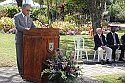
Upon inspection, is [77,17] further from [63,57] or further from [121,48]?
[63,57]

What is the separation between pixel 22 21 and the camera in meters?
8.77

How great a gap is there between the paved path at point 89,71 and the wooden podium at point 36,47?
451 mm

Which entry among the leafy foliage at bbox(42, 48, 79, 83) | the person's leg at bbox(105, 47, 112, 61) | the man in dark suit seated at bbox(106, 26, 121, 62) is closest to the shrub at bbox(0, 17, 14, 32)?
the man in dark suit seated at bbox(106, 26, 121, 62)

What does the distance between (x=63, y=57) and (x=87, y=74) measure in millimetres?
2362

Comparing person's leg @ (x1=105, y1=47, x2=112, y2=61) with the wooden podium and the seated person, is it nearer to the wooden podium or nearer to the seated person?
the seated person

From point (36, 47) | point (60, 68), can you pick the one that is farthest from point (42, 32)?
point (60, 68)

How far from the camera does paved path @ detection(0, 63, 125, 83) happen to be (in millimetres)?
9149

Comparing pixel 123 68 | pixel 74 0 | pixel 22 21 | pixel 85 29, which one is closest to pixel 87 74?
pixel 123 68

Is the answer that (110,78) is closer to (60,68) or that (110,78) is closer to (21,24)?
(60,68)

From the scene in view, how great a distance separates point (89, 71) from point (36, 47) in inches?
124

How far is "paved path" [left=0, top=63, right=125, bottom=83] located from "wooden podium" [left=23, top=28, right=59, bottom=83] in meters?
0.45

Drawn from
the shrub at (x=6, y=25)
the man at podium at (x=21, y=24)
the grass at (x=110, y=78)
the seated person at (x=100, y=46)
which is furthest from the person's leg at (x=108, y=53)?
the shrub at (x=6, y=25)

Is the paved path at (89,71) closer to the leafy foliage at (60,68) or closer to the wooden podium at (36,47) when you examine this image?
the wooden podium at (36,47)

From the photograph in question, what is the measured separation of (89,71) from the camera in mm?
11070
